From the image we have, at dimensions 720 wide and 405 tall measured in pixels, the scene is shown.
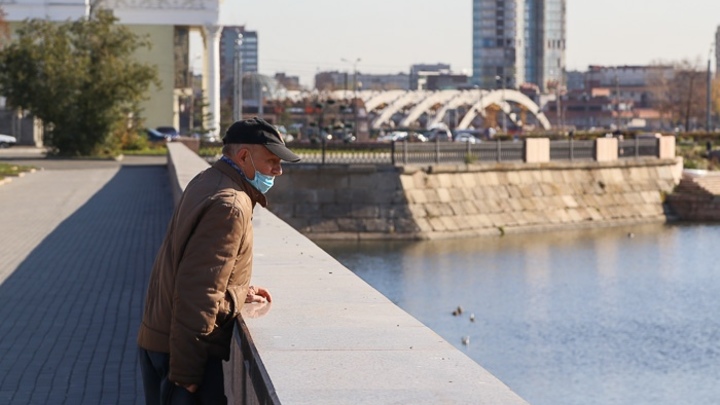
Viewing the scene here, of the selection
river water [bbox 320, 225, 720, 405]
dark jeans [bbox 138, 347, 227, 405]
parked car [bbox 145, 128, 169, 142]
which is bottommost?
river water [bbox 320, 225, 720, 405]

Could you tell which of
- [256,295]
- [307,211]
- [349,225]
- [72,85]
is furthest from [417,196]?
[256,295]

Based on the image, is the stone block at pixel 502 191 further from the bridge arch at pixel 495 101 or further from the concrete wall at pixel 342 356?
the bridge arch at pixel 495 101

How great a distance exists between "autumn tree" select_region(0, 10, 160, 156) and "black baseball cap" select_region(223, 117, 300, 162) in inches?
2032

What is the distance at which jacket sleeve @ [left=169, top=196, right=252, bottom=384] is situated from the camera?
5.74 m

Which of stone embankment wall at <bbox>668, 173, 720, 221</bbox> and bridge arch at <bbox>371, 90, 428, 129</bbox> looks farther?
bridge arch at <bbox>371, 90, 428, 129</bbox>

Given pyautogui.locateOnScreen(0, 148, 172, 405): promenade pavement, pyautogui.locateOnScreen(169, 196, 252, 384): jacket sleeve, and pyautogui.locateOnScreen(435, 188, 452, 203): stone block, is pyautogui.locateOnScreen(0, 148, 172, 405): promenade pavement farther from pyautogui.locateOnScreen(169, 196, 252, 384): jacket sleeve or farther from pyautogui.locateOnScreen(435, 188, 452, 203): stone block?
pyautogui.locateOnScreen(435, 188, 452, 203): stone block

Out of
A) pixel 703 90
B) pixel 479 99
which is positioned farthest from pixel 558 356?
pixel 703 90

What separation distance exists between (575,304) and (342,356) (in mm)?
25580

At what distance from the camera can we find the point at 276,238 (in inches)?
474

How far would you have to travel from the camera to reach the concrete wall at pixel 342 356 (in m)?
5.06

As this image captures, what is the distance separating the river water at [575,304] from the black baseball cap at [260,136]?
1361cm

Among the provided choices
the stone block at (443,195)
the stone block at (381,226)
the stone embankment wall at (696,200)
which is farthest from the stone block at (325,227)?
the stone embankment wall at (696,200)

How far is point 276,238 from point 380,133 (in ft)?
305

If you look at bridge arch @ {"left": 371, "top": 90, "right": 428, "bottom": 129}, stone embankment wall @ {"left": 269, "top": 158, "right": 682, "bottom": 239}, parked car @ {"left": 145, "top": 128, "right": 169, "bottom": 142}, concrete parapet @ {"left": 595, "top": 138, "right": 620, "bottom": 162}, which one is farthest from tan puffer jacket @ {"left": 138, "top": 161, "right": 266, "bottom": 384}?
bridge arch @ {"left": 371, "top": 90, "right": 428, "bottom": 129}
